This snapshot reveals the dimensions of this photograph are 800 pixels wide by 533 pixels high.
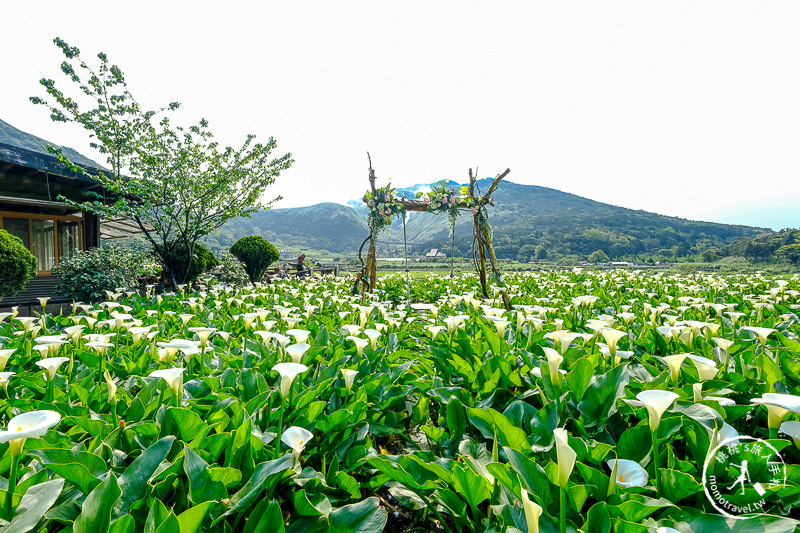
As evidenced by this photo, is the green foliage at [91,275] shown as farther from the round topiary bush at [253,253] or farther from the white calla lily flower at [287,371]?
the white calla lily flower at [287,371]

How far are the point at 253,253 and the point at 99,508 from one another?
1308cm

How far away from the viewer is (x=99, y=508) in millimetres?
1039

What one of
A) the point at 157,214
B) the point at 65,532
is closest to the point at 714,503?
the point at 65,532

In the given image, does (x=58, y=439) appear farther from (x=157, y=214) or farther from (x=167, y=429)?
(x=157, y=214)

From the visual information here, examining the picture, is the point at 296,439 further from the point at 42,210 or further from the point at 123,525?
the point at 42,210

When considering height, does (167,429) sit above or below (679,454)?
above

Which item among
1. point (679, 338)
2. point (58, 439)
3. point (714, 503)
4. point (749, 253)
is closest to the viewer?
point (714, 503)

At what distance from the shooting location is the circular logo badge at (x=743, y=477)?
1.22 meters

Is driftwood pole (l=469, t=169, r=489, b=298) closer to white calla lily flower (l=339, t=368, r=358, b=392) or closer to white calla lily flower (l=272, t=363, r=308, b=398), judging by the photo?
white calla lily flower (l=339, t=368, r=358, b=392)

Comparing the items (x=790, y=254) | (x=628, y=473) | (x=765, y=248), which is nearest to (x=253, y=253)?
(x=628, y=473)

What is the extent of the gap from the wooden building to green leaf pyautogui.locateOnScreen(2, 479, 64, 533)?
28.9ft

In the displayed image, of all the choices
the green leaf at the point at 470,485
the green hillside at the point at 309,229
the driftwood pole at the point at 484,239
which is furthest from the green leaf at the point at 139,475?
the green hillside at the point at 309,229

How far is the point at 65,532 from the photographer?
1.06 metres

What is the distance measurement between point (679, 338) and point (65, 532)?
3.50 metres
